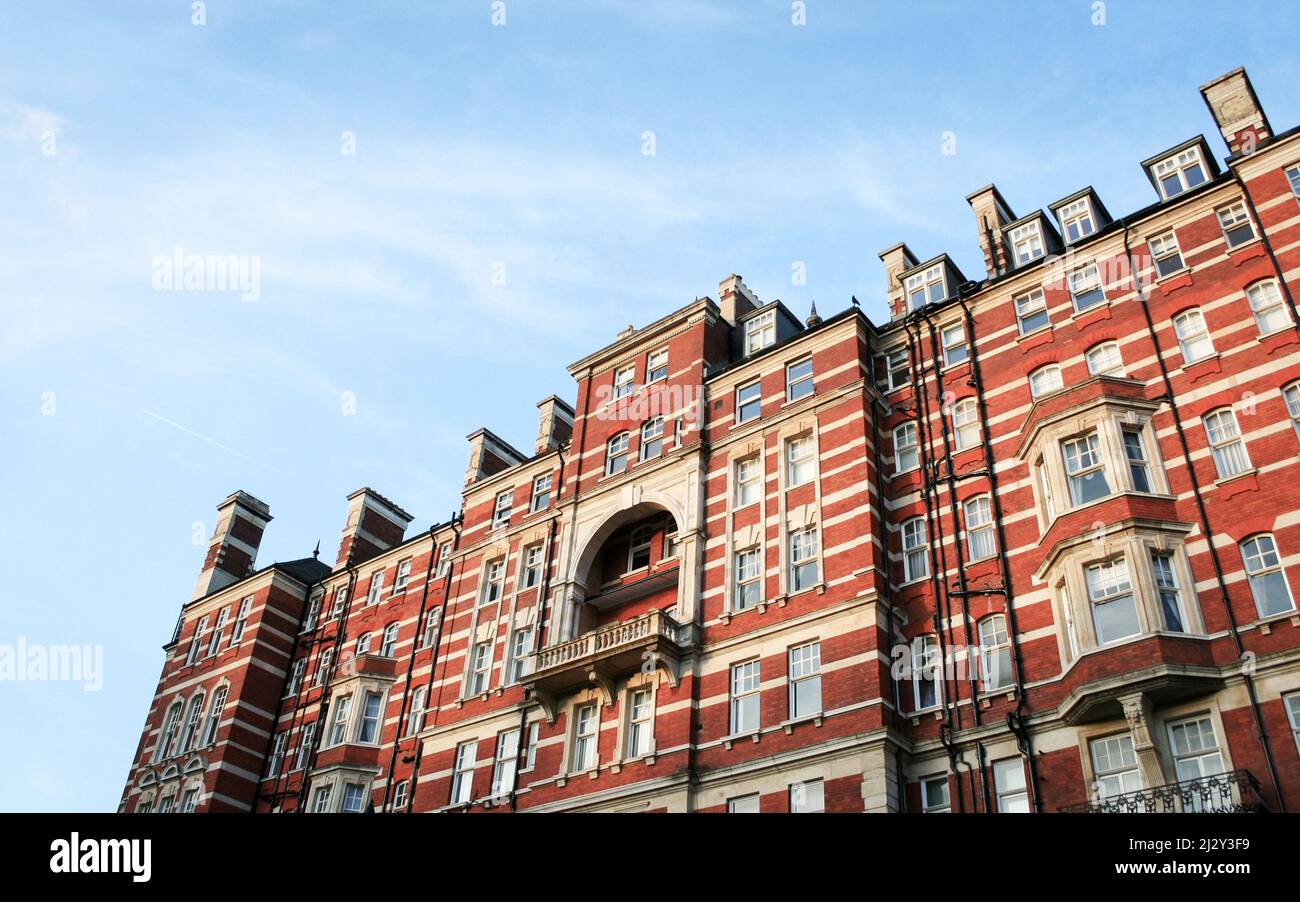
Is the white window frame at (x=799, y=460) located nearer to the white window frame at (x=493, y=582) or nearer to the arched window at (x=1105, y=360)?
the arched window at (x=1105, y=360)

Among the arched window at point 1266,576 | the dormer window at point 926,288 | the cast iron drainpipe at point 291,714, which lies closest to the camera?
the arched window at point 1266,576

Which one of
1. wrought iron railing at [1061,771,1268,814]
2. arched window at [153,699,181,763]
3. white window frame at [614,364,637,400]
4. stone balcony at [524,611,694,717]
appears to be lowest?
wrought iron railing at [1061,771,1268,814]

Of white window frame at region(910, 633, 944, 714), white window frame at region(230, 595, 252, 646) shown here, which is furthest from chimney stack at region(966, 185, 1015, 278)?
white window frame at region(230, 595, 252, 646)

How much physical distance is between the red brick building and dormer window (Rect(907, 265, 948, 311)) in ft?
0.46

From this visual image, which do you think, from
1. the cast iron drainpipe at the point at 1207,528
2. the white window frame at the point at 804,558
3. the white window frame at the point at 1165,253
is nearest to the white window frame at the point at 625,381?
the white window frame at the point at 804,558

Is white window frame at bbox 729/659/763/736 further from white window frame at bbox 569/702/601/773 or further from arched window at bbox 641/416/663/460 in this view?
arched window at bbox 641/416/663/460

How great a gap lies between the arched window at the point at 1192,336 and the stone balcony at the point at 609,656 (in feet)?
48.3

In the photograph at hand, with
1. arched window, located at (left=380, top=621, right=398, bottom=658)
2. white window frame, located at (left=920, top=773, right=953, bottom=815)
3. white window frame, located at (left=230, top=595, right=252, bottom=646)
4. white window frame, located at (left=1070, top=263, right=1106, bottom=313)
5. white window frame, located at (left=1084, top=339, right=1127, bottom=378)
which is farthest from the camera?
white window frame, located at (left=230, top=595, right=252, bottom=646)

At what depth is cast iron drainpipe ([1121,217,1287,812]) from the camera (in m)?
22.0

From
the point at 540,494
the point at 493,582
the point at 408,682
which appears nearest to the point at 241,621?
the point at 408,682

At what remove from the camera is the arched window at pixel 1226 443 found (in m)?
26.0

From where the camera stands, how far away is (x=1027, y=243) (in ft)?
116
